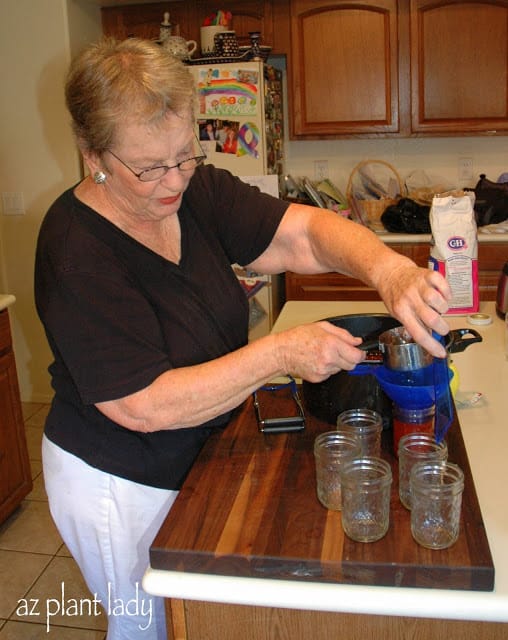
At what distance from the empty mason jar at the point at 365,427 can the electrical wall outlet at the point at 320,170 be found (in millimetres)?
2771

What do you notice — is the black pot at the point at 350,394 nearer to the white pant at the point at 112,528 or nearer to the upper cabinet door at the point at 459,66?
the white pant at the point at 112,528

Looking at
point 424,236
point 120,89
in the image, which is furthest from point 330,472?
point 424,236

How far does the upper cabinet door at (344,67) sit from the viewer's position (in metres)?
3.24

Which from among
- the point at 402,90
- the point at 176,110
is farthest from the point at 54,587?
the point at 402,90

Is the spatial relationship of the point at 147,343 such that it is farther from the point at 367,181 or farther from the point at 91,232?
the point at 367,181

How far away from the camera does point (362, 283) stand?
3137 mm

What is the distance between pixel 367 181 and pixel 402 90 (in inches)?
19.8

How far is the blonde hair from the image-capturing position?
107 centimetres

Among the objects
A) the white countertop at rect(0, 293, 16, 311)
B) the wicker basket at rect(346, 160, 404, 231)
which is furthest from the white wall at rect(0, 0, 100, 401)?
the wicker basket at rect(346, 160, 404, 231)

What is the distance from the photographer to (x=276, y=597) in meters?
0.89

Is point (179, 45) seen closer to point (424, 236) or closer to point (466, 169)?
point (424, 236)

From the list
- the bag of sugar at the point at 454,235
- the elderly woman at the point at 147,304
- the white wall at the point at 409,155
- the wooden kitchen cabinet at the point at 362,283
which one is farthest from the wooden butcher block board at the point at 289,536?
the white wall at the point at 409,155

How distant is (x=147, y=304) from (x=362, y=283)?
6.95 feet

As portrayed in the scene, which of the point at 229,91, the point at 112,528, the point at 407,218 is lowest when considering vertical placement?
the point at 112,528
